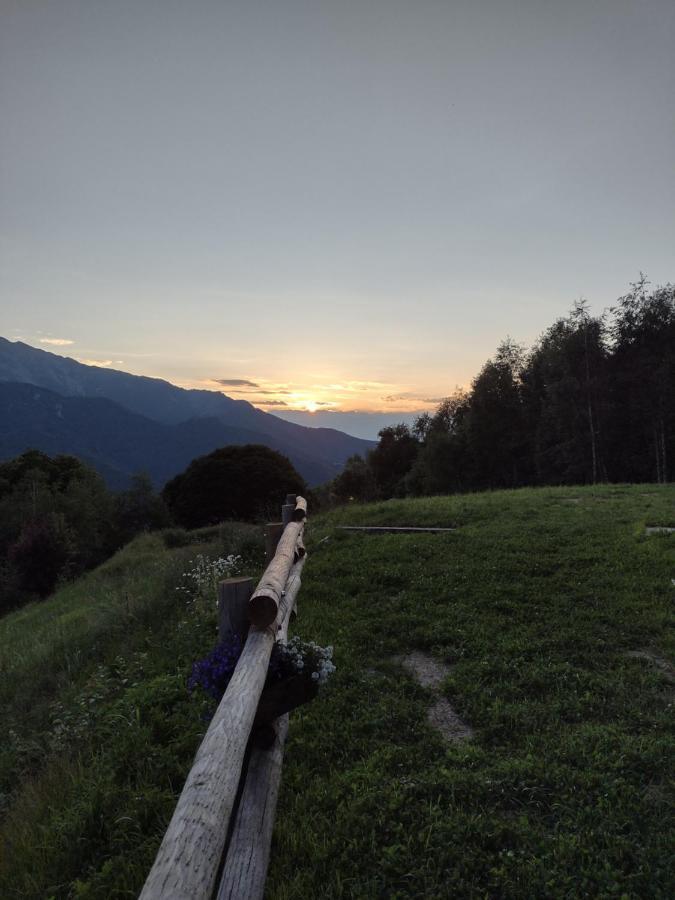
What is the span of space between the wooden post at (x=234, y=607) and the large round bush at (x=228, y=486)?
43.2 m

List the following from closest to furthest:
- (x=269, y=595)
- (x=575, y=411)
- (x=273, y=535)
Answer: (x=269, y=595), (x=273, y=535), (x=575, y=411)

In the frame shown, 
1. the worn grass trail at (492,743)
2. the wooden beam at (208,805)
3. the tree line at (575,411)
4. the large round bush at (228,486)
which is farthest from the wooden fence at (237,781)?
the large round bush at (228,486)

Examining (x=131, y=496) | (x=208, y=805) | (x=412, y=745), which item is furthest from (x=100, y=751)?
(x=131, y=496)

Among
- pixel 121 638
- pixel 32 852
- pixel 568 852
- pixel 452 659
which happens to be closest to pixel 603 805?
pixel 568 852

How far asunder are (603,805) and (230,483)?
47.8 meters

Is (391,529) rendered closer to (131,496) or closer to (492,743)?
(492,743)

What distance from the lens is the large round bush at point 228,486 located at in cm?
4884

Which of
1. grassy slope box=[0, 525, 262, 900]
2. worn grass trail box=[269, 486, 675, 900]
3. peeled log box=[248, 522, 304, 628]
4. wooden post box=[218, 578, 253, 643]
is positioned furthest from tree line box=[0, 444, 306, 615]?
wooden post box=[218, 578, 253, 643]

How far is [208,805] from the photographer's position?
2084mm

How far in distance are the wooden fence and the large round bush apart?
142ft

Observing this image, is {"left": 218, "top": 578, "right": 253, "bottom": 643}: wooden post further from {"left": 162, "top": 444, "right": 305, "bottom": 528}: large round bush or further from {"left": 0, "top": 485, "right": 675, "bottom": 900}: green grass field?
{"left": 162, "top": 444, "right": 305, "bottom": 528}: large round bush

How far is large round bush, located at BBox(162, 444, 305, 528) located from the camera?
48.8 metres

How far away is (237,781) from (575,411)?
31.9 meters

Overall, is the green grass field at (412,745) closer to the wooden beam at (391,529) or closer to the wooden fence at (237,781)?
the wooden fence at (237,781)
